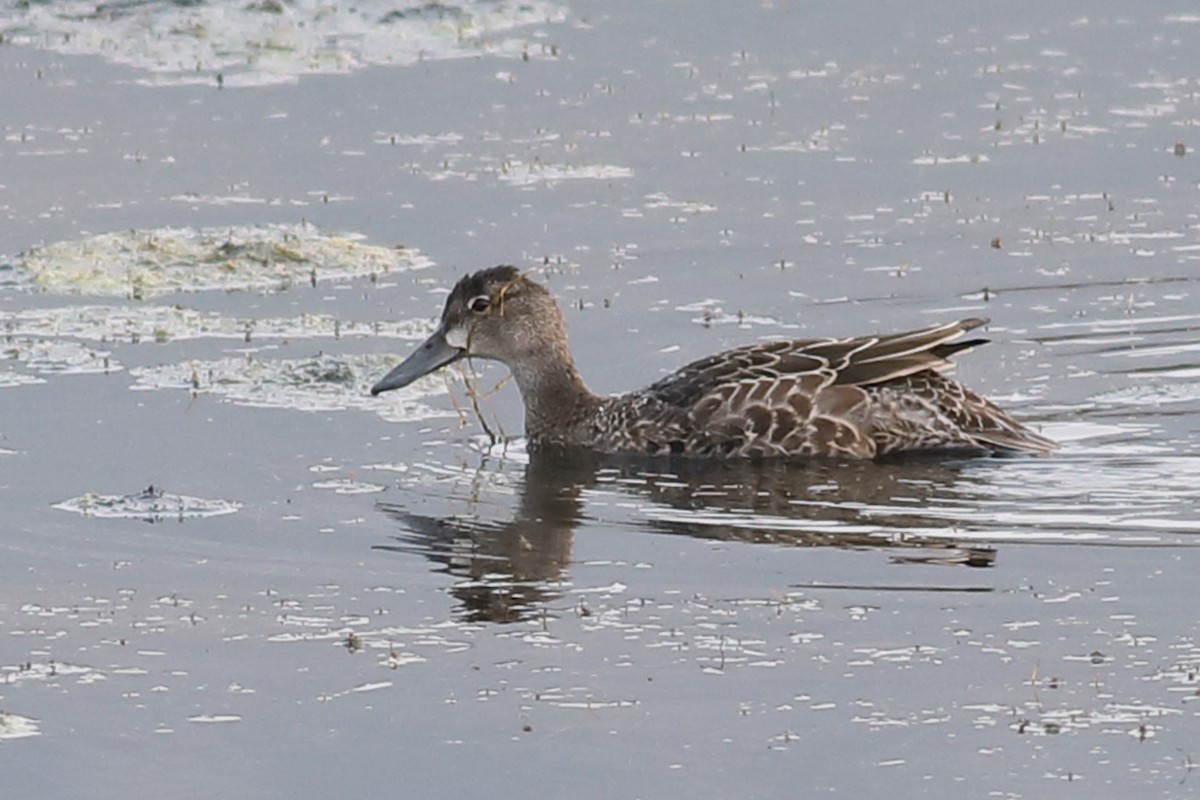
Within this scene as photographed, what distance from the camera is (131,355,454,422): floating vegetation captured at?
14.0m

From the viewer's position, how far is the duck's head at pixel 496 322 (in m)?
14.0

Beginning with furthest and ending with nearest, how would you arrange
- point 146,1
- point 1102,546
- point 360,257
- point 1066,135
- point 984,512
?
point 146,1 → point 1066,135 → point 360,257 → point 984,512 → point 1102,546

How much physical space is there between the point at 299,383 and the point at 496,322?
1112 millimetres

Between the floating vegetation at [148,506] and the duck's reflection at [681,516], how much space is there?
79 centimetres

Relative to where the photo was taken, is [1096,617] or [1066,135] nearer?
[1096,617]

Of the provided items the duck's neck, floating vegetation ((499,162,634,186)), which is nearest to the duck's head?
the duck's neck

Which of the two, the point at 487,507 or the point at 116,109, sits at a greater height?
the point at 116,109

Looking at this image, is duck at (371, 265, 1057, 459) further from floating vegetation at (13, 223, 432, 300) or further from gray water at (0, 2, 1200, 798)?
floating vegetation at (13, 223, 432, 300)

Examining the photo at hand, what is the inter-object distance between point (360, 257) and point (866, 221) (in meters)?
3.32

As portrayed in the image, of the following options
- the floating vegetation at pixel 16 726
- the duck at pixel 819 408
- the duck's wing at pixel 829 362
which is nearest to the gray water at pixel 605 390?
the floating vegetation at pixel 16 726

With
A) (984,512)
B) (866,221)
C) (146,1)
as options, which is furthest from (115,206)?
(984,512)

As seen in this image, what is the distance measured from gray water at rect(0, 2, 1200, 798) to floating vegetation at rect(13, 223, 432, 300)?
69 mm

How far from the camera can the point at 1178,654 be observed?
372 inches

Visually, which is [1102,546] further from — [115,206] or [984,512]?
[115,206]
